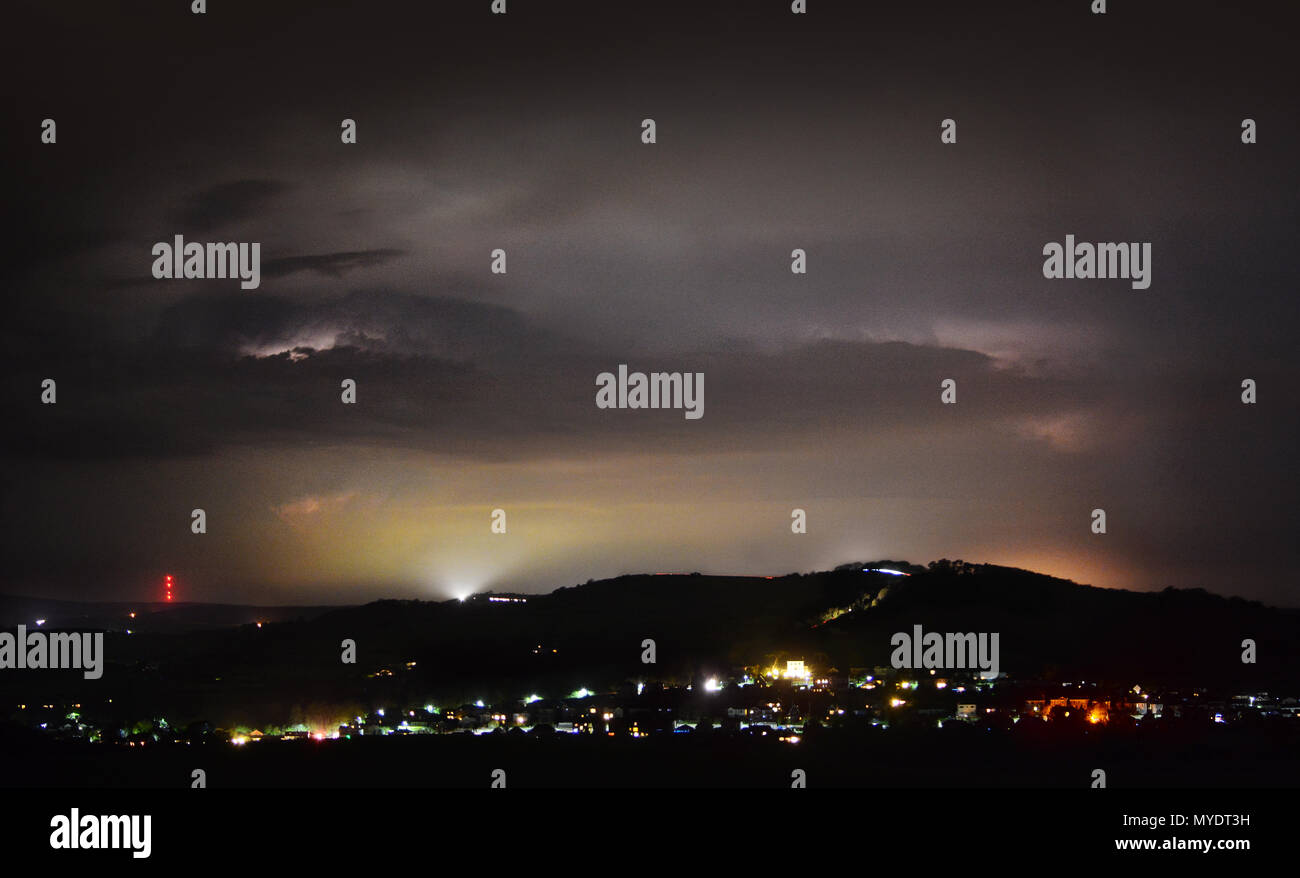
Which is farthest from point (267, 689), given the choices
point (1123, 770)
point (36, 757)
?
point (1123, 770)
